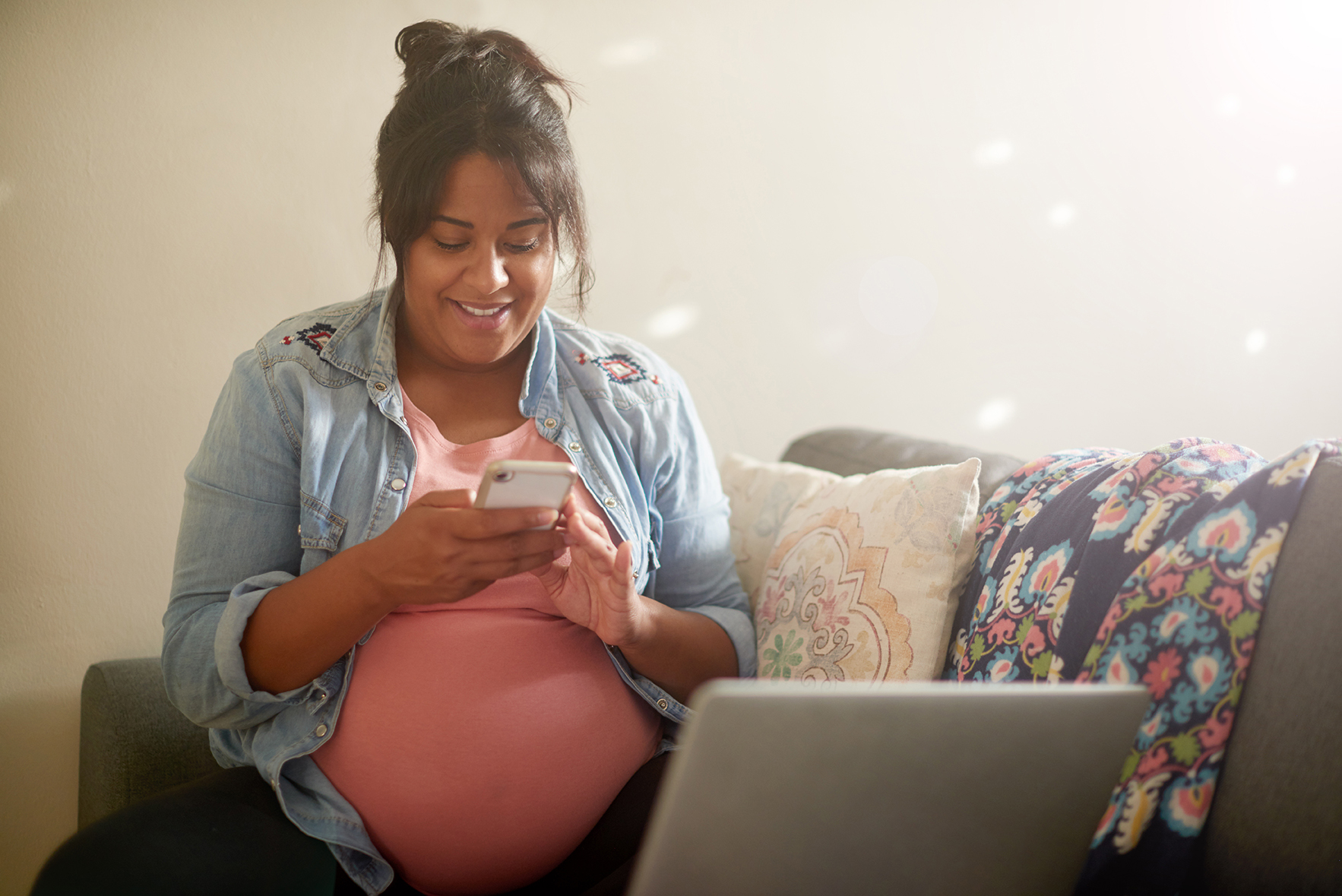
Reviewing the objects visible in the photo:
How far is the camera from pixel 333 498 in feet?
3.12

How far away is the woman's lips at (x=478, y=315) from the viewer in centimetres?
97

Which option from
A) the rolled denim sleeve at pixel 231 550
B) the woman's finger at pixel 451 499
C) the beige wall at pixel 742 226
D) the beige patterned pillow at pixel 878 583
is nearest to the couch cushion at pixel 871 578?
the beige patterned pillow at pixel 878 583

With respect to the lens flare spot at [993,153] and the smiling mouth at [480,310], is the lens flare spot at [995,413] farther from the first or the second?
the smiling mouth at [480,310]

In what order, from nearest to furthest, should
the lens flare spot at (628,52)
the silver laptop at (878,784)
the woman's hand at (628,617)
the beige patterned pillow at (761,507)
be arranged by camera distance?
the silver laptop at (878,784) < the woman's hand at (628,617) < the beige patterned pillow at (761,507) < the lens flare spot at (628,52)

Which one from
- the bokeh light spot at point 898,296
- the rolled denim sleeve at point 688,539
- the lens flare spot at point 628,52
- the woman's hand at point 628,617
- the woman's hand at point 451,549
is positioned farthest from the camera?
the bokeh light spot at point 898,296

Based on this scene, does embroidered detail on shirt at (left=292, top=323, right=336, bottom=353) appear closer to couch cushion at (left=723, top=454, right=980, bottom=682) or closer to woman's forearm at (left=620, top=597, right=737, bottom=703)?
woman's forearm at (left=620, top=597, right=737, bottom=703)

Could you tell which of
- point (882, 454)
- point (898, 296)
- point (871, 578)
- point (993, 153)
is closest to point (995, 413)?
point (898, 296)

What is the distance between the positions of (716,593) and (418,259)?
568mm

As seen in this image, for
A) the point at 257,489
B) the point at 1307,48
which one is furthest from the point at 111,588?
the point at 1307,48

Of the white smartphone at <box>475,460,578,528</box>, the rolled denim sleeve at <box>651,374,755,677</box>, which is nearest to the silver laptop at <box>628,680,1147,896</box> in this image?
the white smartphone at <box>475,460,578,528</box>

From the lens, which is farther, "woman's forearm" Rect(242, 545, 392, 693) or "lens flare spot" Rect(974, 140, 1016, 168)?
"lens flare spot" Rect(974, 140, 1016, 168)

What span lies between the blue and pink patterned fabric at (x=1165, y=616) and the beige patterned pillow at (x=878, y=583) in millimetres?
101

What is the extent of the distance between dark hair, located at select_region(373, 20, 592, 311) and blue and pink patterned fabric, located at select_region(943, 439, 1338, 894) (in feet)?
2.24

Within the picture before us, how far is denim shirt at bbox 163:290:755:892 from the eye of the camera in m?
0.88
